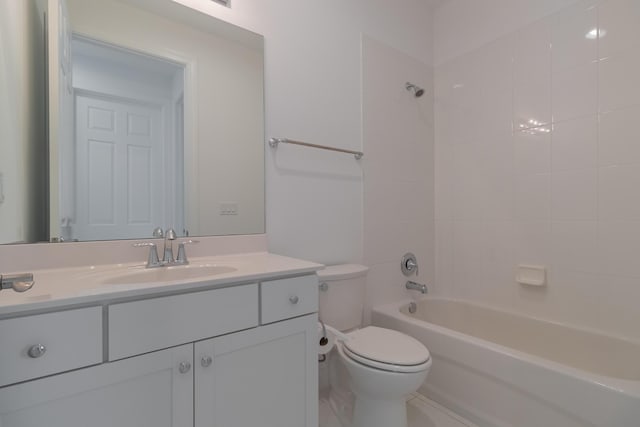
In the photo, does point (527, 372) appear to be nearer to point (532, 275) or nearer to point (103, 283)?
point (532, 275)

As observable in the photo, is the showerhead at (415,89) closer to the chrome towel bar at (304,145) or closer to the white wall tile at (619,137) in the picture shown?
the chrome towel bar at (304,145)

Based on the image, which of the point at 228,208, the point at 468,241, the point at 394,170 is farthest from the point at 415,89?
the point at 228,208

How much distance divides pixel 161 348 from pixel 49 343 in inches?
9.1

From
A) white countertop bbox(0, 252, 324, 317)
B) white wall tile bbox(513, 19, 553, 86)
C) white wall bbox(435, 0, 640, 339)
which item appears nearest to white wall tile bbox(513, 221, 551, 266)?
white wall bbox(435, 0, 640, 339)

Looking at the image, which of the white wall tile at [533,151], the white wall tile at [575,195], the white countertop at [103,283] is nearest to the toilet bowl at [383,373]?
the white countertop at [103,283]

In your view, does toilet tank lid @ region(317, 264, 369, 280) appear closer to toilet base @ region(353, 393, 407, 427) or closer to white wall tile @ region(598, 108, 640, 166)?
toilet base @ region(353, 393, 407, 427)

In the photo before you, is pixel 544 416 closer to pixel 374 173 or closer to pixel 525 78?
pixel 374 173

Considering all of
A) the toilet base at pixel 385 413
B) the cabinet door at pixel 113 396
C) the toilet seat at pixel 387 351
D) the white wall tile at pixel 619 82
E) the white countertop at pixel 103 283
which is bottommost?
the toilet base at pixel 385 413

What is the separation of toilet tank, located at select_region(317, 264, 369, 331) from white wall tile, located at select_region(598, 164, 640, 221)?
127cm

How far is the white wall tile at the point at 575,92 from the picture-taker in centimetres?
157

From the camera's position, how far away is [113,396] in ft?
2.38

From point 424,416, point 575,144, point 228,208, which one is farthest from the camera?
point 575,144

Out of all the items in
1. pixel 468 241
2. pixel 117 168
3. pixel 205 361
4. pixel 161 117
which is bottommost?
pixel 205 361

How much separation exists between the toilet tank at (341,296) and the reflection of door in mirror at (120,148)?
74cm
